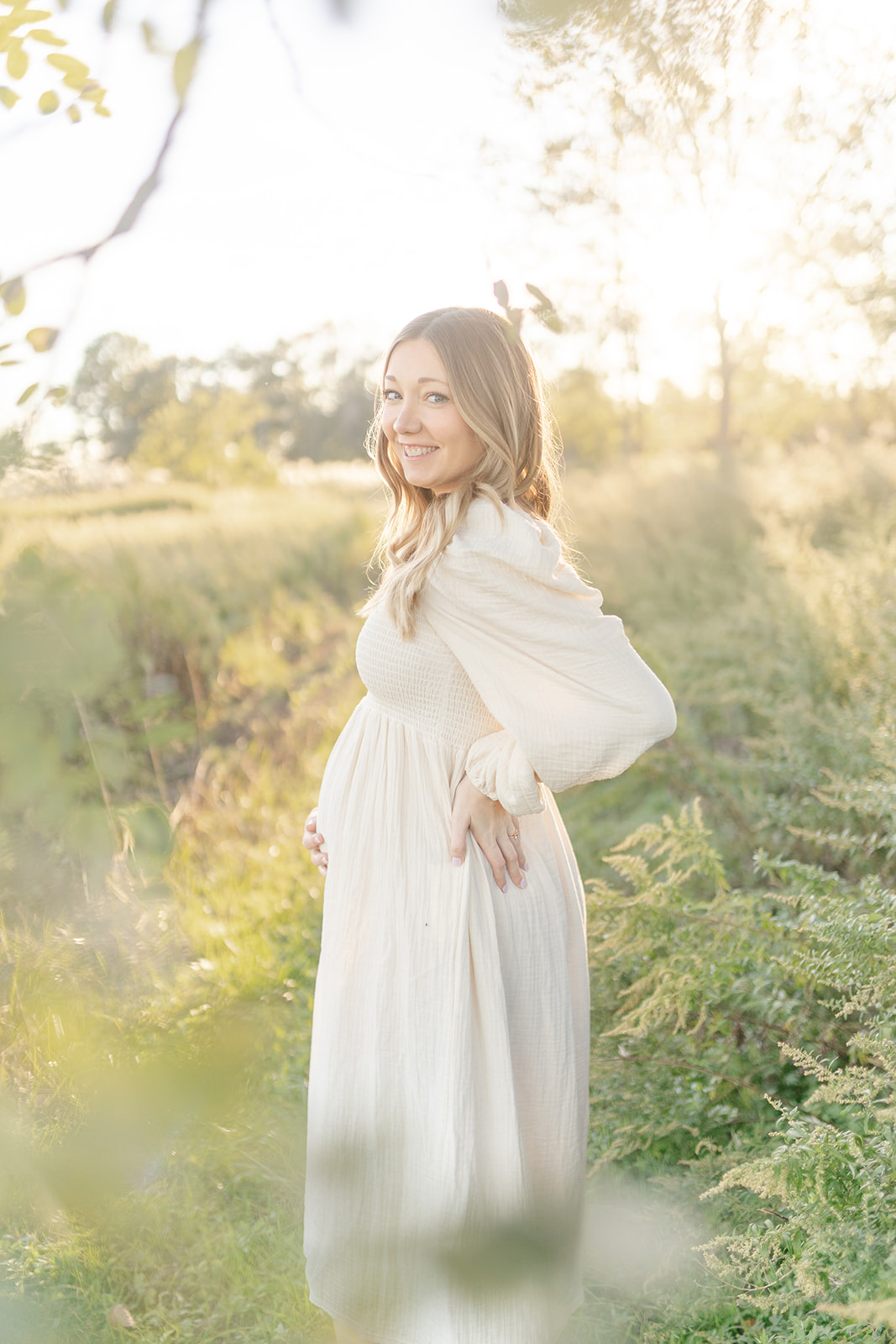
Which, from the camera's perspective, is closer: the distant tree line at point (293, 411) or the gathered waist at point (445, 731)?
the distant tree line at point (293, 411)

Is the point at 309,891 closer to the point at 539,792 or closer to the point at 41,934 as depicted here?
the point at 539,792

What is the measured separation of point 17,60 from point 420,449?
43.7 inches

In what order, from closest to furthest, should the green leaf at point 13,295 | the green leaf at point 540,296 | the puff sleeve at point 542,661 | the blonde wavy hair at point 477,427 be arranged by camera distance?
1. the green leaf at point 13,295
2. the green leaf at point 540,296
3. the puff sleeve at point 542,661
4. the blonde wavy hair at point 477,427

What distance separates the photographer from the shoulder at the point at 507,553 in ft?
4.99

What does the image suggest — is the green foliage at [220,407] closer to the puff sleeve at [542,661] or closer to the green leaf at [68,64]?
the green leaf at [68,64]

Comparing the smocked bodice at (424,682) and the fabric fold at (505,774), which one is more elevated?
the smocked bodice at (424,682)

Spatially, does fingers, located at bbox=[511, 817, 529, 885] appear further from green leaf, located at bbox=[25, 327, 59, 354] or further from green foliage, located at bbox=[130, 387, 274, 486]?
green foliage, located at bbox=[130, 387, 274, 486]

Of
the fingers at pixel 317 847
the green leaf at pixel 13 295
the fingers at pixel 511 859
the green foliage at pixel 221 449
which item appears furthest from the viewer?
the green foliage at pixel 221 449

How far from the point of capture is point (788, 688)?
14.2 ft

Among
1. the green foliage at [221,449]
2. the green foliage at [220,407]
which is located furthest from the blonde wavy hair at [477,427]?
the green foliage at [221,449]

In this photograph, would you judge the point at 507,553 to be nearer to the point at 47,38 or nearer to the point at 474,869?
the point at 474,869

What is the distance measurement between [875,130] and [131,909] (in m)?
7.31

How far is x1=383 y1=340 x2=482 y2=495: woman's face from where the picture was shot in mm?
1682

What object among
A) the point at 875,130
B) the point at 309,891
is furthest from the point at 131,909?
the point at 875,130
